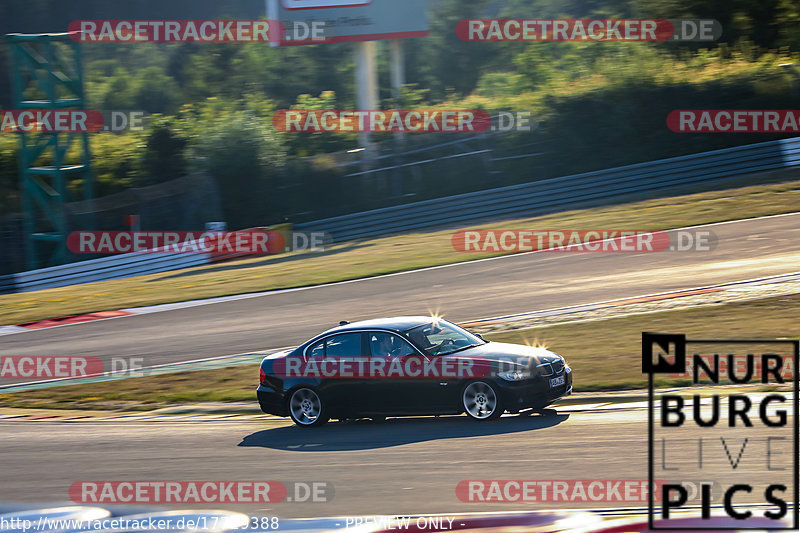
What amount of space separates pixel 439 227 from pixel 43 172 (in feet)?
45.2

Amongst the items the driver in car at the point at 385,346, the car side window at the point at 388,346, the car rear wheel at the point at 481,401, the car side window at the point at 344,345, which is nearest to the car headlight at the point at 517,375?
the car rear wheel at the point at 481,401

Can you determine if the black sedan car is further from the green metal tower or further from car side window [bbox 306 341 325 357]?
the green metal tower

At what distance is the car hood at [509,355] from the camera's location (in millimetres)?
10344

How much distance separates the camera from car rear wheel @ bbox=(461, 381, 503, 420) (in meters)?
10.3

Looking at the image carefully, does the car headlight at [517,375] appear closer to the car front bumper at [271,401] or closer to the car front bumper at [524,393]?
the car front bumper at [524,393]

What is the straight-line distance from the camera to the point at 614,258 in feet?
→ 70.4

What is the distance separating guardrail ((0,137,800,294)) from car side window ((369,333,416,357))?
749 inches

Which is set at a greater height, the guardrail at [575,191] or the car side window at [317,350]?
the guardrail at [575,191]

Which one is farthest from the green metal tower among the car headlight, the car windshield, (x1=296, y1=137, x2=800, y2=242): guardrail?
the car headlight

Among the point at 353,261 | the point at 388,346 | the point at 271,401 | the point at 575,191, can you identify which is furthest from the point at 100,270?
the point at 388,346

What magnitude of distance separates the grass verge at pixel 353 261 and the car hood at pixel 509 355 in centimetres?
1254

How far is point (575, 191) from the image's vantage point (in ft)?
99.3

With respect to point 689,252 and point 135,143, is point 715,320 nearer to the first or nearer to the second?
point 689,252

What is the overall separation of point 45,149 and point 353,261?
1386 centimetres
